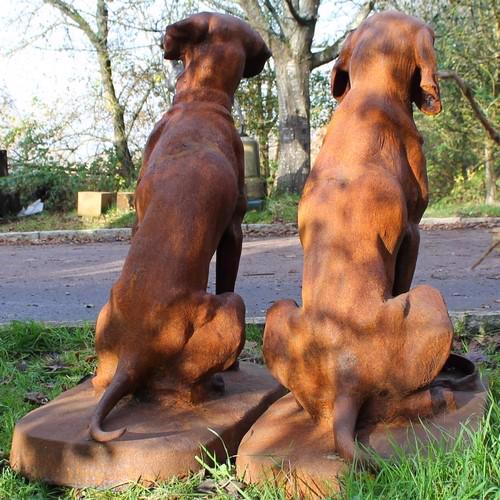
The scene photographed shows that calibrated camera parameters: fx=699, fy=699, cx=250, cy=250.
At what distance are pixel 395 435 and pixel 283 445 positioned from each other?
1.35 feet

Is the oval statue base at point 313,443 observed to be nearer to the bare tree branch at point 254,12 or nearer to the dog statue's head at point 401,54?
the dog statue's head at point 401,54

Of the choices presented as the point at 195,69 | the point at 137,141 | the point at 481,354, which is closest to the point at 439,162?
the point at 137,141

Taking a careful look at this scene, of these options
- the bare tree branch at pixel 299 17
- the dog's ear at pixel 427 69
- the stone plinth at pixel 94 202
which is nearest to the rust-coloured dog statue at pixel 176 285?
the dog's ear at pixel 427 69

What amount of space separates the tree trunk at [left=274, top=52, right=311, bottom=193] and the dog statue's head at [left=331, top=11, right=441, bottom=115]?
37.2 ft

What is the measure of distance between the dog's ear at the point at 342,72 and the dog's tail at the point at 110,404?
5.23 ft

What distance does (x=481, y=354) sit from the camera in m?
4.37

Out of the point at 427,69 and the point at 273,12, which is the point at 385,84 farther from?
the point at 273,12

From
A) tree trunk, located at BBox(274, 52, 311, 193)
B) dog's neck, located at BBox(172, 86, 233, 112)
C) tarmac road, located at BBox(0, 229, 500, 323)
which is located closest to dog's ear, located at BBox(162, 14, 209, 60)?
dog's neck, located at BBox(172, 86, 233, 112)

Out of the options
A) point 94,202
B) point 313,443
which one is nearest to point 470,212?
point 94,202

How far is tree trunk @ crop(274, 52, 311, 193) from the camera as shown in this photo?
14.3 meters

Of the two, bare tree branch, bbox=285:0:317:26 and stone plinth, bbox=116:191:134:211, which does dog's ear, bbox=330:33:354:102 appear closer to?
bare tree branch, bbox=285:0:317:26

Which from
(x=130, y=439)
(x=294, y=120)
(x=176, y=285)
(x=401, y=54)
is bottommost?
(x=130, y=439)

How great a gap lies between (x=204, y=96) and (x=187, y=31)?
0.33 m

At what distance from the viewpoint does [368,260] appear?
2633mm
